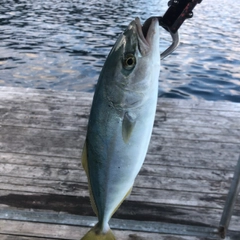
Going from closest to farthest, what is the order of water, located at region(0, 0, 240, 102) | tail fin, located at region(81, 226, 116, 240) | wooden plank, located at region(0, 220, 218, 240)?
tail fin, located at region(81, 226, 116, 240), wooden plank, located at region(0, 220, 218, 240), water, located at region(0, 0, 240, 102)

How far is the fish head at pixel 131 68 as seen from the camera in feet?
4.93

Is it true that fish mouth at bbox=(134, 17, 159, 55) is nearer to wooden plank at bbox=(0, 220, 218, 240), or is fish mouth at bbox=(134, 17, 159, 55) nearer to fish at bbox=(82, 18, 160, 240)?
fish at bbox=(82, 18, 160, 240)

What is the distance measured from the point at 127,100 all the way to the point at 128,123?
101mm

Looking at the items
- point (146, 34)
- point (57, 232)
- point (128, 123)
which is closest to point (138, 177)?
point (57, 232)

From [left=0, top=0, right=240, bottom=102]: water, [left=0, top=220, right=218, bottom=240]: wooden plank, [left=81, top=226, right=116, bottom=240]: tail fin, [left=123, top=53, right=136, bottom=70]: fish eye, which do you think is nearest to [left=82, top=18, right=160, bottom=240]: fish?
[left=123, top=53, right=136, bottom=70]: fish eye

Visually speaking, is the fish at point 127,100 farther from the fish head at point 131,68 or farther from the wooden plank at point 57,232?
the wooden plank at point 57,232

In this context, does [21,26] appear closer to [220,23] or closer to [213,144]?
[220,23]

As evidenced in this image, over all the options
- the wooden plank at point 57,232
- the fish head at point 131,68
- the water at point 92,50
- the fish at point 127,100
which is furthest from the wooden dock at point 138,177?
the water at point 92,50

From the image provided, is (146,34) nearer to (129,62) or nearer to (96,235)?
(129,62)

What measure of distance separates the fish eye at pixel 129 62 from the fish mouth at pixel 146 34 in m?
0.05

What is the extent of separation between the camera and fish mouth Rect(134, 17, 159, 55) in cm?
148

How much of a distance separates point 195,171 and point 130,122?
2.44 m

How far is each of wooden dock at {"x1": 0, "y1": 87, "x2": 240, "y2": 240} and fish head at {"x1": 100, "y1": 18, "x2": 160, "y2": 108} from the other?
63.7 inches

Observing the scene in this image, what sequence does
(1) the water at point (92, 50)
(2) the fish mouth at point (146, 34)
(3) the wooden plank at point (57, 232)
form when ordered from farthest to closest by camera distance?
(1) the water at point (92, 50), (3) the wooden plank at point (57, 232), (2) the fish mouth at point (146, 34)
